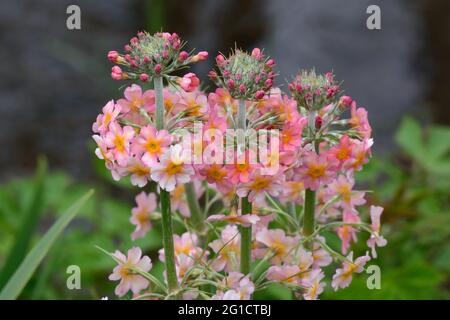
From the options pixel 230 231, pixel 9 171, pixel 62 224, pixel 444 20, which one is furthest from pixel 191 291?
pixel 444 20

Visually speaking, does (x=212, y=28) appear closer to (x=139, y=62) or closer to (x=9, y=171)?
(x=9, y=171)

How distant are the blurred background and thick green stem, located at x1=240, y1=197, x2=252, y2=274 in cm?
139

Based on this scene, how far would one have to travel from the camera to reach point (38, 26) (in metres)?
5.68

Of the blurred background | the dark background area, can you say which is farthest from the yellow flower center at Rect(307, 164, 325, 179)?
the dark background area

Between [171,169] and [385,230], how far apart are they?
4.60 ft

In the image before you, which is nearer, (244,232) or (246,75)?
(246,75)

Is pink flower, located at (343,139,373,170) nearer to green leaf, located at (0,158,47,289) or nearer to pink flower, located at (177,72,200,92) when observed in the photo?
pink flower, located at (177,72,200,92)

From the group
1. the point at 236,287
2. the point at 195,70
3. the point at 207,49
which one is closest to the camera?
the point at 236,287

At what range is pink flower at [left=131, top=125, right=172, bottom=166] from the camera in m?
1.26

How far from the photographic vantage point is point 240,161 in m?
1.28

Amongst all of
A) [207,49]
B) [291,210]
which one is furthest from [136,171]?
[207,49]

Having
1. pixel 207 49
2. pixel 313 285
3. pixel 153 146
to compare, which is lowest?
pixel 313 285

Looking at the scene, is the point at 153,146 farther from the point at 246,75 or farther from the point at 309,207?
the point at 309,207

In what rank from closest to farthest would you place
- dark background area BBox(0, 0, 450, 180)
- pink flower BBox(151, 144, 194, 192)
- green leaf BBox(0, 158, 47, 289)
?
pink flower BBox(151, 144, 194, 192)
green leaf BBox(0, 158, 47, 289)
dark background area BBox(0, 0, 450, 180)
